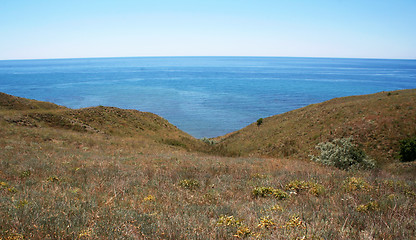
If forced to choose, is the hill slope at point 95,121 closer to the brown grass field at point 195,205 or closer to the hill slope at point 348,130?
the hill slope at point 348,130

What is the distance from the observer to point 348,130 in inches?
975

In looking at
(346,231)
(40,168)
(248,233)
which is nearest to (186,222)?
(248,233)

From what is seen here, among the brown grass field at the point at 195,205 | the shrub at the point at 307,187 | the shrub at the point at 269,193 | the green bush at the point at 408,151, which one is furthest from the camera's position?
the green bush at the point at 408,151

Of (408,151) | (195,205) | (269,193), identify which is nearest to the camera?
(195,205)

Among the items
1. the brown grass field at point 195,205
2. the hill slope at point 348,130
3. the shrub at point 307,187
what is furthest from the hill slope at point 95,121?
the shrub at point 307,187

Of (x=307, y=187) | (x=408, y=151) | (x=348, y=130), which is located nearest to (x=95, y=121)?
(x=348, y=130)

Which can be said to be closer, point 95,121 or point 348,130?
point 348,130

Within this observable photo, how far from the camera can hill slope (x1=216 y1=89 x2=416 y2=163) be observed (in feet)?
71.4

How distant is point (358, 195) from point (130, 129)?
32.6 meters

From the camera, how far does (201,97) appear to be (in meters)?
96.1

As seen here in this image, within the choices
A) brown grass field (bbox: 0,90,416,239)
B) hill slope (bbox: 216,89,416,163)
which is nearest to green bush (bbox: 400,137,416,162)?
hill slope (bbox: 216,89,416,163)

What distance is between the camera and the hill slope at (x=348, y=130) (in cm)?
2175

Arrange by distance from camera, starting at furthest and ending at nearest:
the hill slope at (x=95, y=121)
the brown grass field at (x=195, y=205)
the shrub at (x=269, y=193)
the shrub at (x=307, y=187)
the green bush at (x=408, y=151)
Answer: the hill slope at (x=95, y=121)
the green bush at (x=408, y=151)
the shrub at (x=307, y=187)
the shrub at (x=269, y=193)
the brown grass field at (x=195, y=205)

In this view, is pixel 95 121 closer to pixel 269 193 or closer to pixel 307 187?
pixel 269 193
